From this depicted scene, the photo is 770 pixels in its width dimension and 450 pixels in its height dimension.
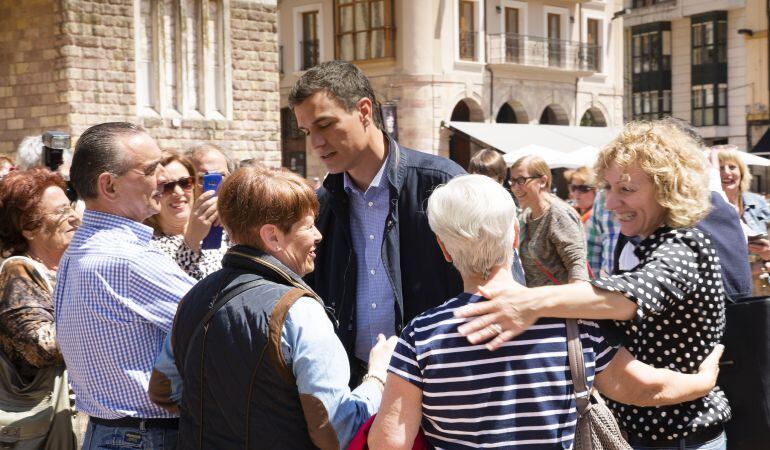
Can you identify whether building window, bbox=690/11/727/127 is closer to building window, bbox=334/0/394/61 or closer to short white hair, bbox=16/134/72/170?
building window, bbox=334/0/394/61

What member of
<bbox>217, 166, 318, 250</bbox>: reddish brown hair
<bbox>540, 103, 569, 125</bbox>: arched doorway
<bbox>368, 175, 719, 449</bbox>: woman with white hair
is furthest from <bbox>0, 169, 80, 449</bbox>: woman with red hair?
<bbox>540, 103, 569, 125</bbox>: arched doorway

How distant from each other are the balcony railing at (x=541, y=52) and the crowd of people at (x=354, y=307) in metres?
27.9

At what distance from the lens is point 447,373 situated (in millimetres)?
2381

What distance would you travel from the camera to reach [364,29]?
99.8 feet

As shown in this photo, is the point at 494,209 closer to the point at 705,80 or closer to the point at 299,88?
the point at 299,88

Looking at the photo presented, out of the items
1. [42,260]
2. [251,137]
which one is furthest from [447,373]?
[251,137]

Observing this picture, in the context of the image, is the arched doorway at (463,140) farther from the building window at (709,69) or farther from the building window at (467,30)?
the building window at (709,69)

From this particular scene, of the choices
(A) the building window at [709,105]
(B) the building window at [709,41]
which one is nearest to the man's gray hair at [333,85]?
(A) the building window at [709,105]

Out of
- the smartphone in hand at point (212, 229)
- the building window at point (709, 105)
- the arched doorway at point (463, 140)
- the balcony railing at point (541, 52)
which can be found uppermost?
the balcony railing at point (541, 52)

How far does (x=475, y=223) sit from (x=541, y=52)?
31.1 meters

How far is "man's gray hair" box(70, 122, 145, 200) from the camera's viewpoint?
10.3 ft

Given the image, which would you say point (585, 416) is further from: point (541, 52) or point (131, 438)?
point (541, 52)

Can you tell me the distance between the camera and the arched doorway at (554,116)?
111 ft

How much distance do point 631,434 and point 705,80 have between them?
4384 cm
